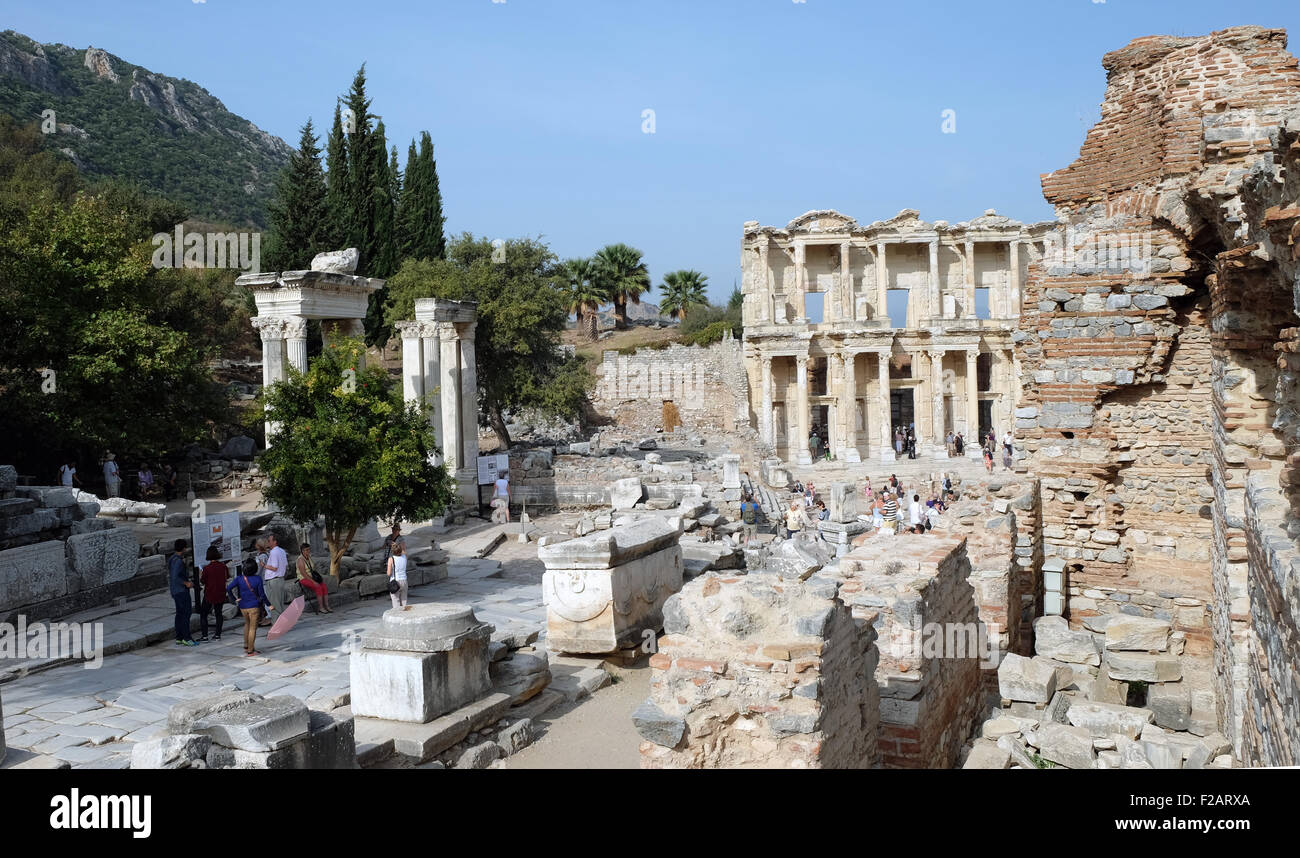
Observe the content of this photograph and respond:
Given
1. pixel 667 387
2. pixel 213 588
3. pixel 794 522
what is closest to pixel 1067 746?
pixel 213 588

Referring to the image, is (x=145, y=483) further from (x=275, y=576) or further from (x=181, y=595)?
(x=181, y=595)

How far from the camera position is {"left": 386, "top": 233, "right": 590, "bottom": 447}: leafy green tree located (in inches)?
1185

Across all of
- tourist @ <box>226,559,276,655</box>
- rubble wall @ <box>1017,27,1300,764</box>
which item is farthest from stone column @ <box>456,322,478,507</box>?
rubble wall @ <box>1017,27,1300,764</box>

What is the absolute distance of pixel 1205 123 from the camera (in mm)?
8352

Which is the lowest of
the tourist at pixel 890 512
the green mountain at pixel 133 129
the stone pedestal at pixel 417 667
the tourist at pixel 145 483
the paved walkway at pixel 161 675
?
the tourist at pixel 890 512

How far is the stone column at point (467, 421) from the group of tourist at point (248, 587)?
904 cm

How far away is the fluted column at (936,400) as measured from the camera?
45062 millimetres

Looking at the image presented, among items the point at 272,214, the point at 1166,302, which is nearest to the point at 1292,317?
the point at 1166,302

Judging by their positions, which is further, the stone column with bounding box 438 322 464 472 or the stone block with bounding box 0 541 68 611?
the stone column with bounding box 438 322 464 472

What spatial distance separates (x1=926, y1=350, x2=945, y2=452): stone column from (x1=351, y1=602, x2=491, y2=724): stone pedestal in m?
39.8

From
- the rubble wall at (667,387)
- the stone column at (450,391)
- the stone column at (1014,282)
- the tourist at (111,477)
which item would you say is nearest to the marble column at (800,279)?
the rubble wall at (667,387)

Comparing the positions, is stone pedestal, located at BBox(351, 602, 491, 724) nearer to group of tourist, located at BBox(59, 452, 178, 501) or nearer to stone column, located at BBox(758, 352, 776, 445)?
group of tourist, located at BBox(59, 452, 178, 501)

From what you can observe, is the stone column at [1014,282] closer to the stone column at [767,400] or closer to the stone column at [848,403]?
the stone column at [848,403]

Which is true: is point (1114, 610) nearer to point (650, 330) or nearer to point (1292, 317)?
point (1292, 317)
